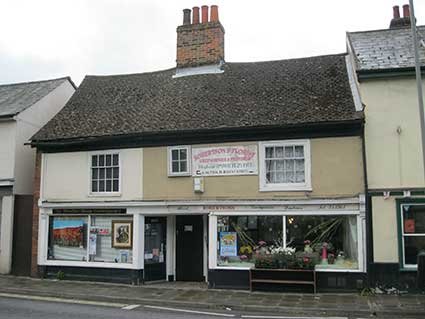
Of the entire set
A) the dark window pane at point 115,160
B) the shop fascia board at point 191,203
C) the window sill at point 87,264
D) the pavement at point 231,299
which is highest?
the dark window pane at point 115,160

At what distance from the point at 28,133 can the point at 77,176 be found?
10.4 ft

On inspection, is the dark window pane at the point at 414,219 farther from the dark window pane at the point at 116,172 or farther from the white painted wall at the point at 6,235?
the white painted wall at the point at 6,235

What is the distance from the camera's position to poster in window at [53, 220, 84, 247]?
16.2 meters

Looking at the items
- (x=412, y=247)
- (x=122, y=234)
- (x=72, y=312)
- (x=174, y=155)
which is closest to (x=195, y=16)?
(x=174, y=155)

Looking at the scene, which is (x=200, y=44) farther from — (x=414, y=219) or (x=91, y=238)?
(x=414, y=219)

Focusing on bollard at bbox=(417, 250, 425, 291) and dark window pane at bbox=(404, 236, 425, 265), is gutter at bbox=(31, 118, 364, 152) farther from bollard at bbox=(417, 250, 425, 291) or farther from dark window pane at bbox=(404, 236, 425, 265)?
bollard at bbox=(417, 250, 425, 291)

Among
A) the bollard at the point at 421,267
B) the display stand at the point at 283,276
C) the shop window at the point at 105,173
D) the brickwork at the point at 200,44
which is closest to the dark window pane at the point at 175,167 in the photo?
the shop window at the point at 105,173

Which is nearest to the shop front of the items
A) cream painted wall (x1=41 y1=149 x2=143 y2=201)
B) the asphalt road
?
cream painted wall (x1=41 y1=149 x2=143 y2=201)

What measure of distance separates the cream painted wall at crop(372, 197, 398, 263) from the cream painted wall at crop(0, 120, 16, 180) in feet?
40.1

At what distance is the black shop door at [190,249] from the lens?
15945 mm

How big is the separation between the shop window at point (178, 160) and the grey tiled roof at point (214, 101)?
0.66 m

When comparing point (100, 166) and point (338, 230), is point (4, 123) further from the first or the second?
point (338, 230)

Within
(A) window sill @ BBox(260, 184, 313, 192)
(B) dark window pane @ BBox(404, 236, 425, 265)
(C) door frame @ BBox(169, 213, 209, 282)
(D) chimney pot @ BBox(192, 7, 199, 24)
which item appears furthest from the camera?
(D) chimney pot @ BBox(192, 7, 199, 24)

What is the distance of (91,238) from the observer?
16.0m
